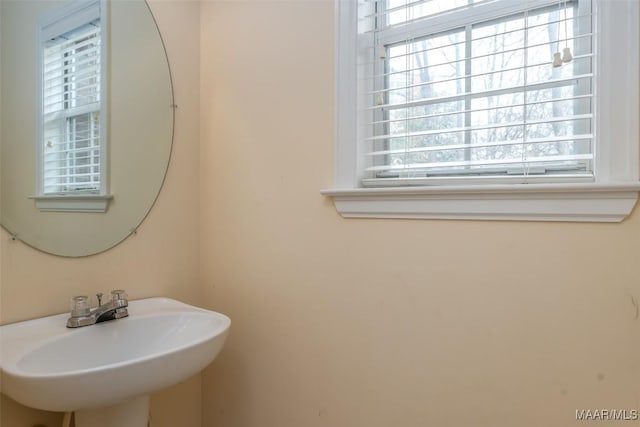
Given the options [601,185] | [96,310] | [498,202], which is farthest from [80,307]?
[601,185]

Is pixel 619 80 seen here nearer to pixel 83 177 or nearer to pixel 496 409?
pixel 496 409

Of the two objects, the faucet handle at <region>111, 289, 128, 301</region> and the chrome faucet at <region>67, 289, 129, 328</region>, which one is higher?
the faucet handle at <region>111, 289, 128, 301</region>

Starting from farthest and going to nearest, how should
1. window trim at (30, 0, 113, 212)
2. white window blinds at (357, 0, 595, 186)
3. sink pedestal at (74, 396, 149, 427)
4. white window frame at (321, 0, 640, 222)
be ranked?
window trim at (30, 0, 113, 212)
sink pedestal at (74, 396, 149, 427)
white window blinds at (357, 0, 595, 186)
white window frame at (321, 0, 640, 222)

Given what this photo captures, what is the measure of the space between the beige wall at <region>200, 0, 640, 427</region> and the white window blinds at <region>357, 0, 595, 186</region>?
0.14 m

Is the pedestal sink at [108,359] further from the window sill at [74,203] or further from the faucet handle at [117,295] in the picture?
the window sill at [74,203]

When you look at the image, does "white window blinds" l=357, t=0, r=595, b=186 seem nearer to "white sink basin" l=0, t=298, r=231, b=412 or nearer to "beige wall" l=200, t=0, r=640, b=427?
"beige wall" l=200, t=0, r=640, b=427

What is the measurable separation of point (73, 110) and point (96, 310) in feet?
2.00

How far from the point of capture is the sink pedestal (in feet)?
3.13

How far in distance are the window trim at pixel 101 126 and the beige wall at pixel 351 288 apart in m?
0.35

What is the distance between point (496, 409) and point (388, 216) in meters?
0.52

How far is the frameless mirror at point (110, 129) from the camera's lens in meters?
1.00

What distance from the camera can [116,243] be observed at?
3.93 feet

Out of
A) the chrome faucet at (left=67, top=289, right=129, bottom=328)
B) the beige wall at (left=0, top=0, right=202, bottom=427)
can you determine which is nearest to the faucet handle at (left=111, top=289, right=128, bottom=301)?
the chrome faucet at (left=67, top=289, right=129, bottom=328)

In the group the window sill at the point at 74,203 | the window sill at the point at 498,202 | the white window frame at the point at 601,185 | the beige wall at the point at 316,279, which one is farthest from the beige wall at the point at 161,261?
the white window frame at the point at 601,185
